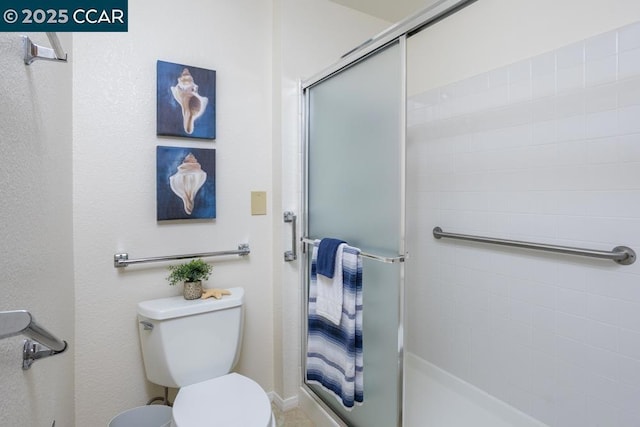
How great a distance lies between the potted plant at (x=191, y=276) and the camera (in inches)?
59.6

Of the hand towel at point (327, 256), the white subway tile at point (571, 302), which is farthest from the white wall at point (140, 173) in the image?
the white subway tile at point (571, 302)

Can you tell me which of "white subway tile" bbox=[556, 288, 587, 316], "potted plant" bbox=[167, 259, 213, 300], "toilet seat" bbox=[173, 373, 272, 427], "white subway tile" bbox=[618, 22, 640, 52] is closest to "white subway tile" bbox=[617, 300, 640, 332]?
"white subway tile" bbox=[556, 288, 587, 316]

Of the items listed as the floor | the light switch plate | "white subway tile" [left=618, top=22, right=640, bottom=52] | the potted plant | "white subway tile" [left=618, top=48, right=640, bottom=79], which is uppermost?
"white subway tile" [left=618, top=22, right=640, bottom=52]

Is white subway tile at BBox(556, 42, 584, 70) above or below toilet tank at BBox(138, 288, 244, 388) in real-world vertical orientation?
above

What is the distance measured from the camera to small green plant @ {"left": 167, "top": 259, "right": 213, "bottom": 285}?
1528 mm

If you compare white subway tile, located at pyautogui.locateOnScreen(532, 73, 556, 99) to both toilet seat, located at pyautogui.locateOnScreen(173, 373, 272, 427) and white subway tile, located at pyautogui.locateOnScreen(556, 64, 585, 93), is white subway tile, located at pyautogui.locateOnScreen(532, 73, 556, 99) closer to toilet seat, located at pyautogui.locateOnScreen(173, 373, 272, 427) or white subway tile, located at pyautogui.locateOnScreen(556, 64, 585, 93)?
white subway tile, located at pyautogui.locateOnScreen(556, 64, 585, 93)

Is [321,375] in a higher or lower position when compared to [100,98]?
lower

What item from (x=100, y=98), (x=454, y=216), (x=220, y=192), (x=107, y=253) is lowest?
(x=107, y=253)

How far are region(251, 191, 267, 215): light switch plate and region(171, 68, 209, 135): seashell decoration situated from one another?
0.46 metres

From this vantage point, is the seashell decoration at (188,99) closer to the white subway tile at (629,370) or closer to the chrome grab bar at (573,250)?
the chrome grab bar at (573,250)

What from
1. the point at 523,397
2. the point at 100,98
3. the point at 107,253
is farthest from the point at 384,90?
the point at 523,397

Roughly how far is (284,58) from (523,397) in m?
2.11

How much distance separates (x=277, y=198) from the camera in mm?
1848

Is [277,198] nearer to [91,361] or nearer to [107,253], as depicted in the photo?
[107,253]
